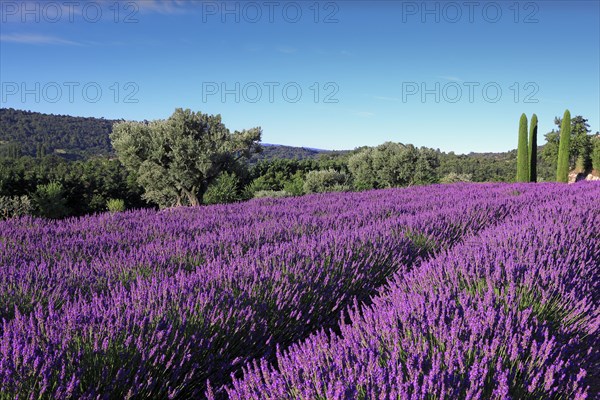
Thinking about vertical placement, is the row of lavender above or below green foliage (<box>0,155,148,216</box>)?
below

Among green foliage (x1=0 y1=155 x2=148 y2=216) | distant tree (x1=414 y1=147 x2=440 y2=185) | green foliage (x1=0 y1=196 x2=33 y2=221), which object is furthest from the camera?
distant tree (x1=414 y1=147 x2=440 y2=185)

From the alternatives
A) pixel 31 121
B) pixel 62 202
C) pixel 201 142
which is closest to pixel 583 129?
pixel 201 142

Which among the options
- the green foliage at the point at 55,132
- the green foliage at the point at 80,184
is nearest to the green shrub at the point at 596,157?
the green foliage at the point at 80,184

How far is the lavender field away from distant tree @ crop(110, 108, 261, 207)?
10.4m

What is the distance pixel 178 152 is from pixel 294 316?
13.0 m

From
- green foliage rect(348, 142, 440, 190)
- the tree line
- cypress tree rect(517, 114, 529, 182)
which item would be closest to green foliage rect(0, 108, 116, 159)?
the tree line

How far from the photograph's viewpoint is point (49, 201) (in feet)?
63.5

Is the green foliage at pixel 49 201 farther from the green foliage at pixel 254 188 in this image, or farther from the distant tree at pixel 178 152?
the green foliage at pixel 254 188

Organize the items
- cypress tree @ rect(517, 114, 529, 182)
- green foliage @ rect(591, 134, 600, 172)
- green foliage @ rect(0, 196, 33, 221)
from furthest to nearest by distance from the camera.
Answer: green foliage @ rect(591, 134, 600, 172) → cypress tree @ rect(517, 114, 529, 182) → green foliage @ rect(0, 196, 33, 221)

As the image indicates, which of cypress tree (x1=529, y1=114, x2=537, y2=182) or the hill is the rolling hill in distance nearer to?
the hill

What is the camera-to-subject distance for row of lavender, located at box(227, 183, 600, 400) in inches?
57.7

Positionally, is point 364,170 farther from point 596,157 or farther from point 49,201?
point 596,157

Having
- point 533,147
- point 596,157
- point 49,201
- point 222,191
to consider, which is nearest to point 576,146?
point 596,157

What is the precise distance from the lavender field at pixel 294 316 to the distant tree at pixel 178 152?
410 inches
